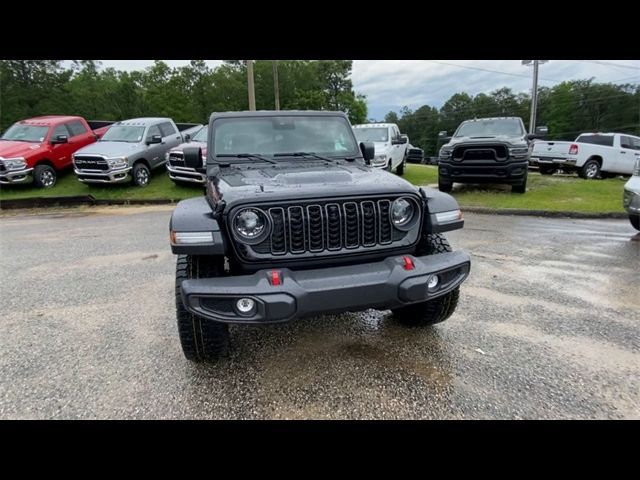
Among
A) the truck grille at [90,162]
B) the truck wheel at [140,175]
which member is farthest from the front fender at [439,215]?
the truck wheel at [140,175]

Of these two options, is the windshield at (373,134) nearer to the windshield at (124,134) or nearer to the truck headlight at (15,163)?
the windshield at (124,134)

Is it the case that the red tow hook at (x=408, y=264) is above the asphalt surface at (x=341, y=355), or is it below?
above

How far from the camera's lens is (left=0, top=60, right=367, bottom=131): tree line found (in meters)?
35.2

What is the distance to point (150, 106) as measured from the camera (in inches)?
1681

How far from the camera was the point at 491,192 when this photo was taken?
1009cm

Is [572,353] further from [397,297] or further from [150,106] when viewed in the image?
[150,106]

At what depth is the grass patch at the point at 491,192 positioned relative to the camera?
872cm

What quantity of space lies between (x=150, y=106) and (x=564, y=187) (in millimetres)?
42463

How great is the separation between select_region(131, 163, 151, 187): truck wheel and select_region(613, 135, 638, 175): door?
48.8 feet

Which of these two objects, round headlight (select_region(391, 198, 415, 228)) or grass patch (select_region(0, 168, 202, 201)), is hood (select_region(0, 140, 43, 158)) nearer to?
Answer: grass patch (select_region(0, 168, 202, 201))

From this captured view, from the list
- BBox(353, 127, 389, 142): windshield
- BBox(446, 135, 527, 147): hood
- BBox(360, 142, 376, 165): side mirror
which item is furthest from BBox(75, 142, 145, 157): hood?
BBox(360, 142, 376, 165): side mirror

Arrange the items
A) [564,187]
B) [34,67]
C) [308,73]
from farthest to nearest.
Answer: [308,73] < [34,67] < [564,187]

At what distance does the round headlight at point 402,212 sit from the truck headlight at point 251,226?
0.83 metres

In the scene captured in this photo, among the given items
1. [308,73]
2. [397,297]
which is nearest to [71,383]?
[397,297]
